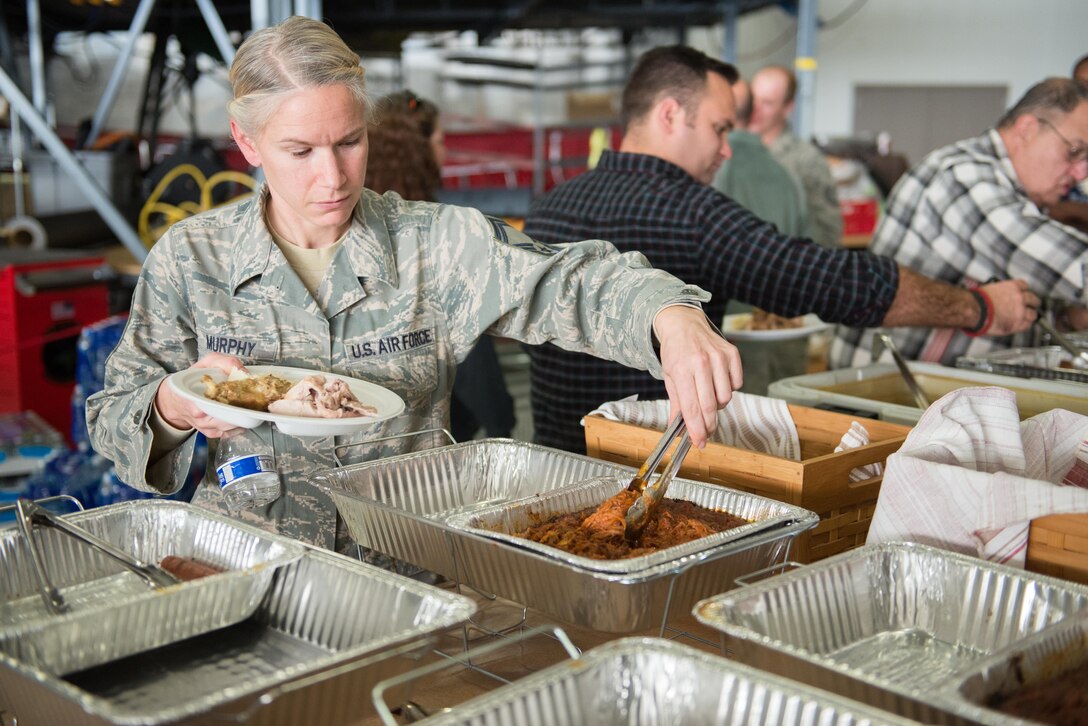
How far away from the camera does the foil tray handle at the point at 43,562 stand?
3.30 feet

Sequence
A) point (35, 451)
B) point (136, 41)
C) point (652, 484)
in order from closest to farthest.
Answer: point (652, 484)
point (35, 451)
point (136, 41)

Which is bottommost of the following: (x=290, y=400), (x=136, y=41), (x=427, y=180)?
(x=290, y=400)

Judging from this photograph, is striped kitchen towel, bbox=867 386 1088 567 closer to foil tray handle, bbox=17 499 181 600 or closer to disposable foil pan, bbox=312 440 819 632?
disposable foil pan, bbox=312 440 819 632

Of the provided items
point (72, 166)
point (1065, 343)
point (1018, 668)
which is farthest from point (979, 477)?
point (72, 166)

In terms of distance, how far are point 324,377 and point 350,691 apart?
0.54 meters

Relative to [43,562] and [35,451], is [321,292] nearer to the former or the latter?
[43,562]

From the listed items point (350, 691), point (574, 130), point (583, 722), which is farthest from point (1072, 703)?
point (574, 130)

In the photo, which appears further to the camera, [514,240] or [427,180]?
[427,180]

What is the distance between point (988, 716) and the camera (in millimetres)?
744

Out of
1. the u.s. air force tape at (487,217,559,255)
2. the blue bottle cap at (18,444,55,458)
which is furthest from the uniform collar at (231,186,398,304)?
the blue bottle cap at (18,444,55,458)

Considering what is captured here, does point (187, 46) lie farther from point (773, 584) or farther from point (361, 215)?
point (773, 584)

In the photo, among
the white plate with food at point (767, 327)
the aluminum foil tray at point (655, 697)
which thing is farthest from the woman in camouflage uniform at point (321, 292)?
the white plate with food at point (767, 327)

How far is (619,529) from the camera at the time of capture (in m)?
1.12

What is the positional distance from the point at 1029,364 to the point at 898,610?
3.78ft
